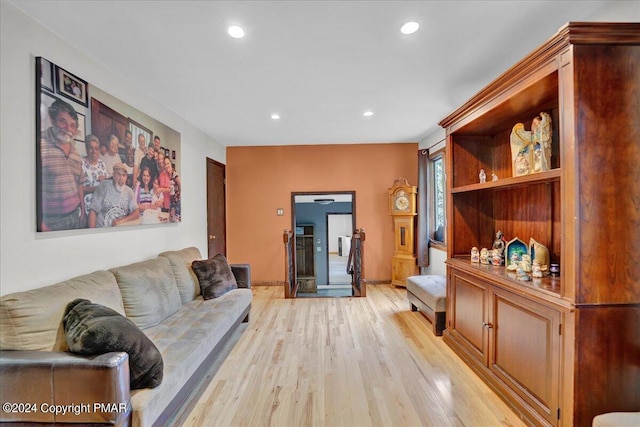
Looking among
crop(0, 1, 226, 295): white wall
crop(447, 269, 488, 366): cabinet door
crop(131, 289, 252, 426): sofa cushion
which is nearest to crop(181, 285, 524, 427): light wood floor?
crop(447, 269, 488, 366): cabinet door

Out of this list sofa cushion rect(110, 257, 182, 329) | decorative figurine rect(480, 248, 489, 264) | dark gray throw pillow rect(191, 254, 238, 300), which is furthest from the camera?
dark gray throw pillow rect(191, 254, 238, 300)

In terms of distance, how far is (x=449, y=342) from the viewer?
2955 millimetres

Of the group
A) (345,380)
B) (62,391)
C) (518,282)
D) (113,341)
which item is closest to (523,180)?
(518,282)

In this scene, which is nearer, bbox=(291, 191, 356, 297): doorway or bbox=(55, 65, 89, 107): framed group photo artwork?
bbox=(55, 65, 89, 107): framed group photo artwork

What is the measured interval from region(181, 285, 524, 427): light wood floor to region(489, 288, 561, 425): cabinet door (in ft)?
0.73

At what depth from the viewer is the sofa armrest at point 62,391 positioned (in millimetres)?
1375

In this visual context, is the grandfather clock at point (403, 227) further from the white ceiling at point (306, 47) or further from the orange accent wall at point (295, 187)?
the white ceiling at point (306, 47)

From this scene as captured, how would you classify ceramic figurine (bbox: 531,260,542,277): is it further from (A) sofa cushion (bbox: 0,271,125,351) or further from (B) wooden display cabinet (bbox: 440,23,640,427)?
(A) sofa cushion (bbox: 0,271,125,351)

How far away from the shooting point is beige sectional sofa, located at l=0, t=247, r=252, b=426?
138cm

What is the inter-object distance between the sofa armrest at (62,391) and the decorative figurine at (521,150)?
2.86 meters

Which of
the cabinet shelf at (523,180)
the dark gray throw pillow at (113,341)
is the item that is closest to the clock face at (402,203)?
the cabinet shelf at (523,180)

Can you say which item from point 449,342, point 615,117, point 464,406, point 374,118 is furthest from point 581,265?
point 374,118

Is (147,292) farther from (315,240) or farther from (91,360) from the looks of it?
(315,240)

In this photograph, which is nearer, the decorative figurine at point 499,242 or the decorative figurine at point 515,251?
the decorative figurine at point 515,251
